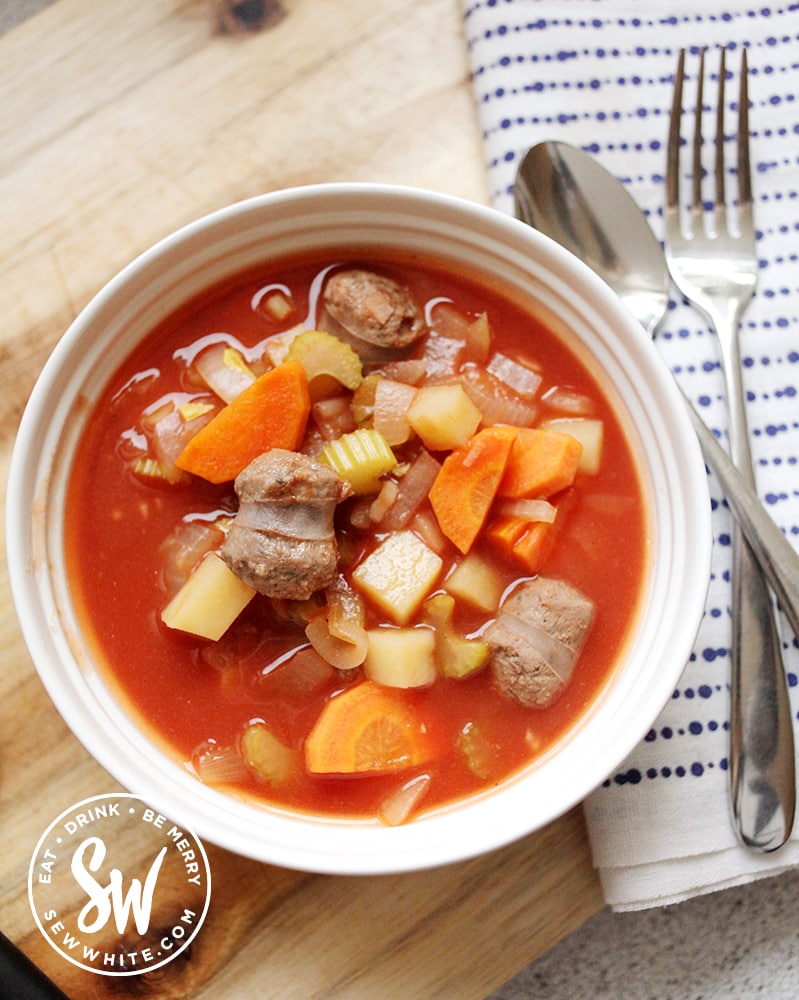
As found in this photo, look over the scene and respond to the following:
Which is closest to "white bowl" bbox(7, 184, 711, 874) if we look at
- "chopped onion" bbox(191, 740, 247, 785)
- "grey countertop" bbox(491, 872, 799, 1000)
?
"chopped onion" bbox(191, 740, 247, 785)

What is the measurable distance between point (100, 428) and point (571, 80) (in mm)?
1871

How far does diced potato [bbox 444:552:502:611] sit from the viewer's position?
2.66 metres

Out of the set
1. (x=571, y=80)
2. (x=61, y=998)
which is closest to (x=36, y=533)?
(x=61, y=998)

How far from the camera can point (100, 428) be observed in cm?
269

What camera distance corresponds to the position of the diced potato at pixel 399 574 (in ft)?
8.61

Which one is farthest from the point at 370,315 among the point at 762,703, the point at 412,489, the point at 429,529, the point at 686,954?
the point at 686,954

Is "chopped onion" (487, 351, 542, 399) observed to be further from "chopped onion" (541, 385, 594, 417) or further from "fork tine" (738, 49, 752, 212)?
Result: "fork tine" (738, 49, 752, 212)

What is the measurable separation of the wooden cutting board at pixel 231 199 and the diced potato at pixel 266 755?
15.4 inches

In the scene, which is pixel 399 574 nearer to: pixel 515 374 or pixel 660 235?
pixel 515 374

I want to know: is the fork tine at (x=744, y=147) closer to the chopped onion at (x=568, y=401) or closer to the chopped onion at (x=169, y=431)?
the chopped onion at (x=568, y=401)

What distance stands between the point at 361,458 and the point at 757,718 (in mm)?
1402

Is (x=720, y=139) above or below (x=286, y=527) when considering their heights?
above

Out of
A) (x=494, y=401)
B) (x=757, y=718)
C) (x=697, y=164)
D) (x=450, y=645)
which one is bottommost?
(x=757, y=718)

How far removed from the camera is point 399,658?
2604mm
